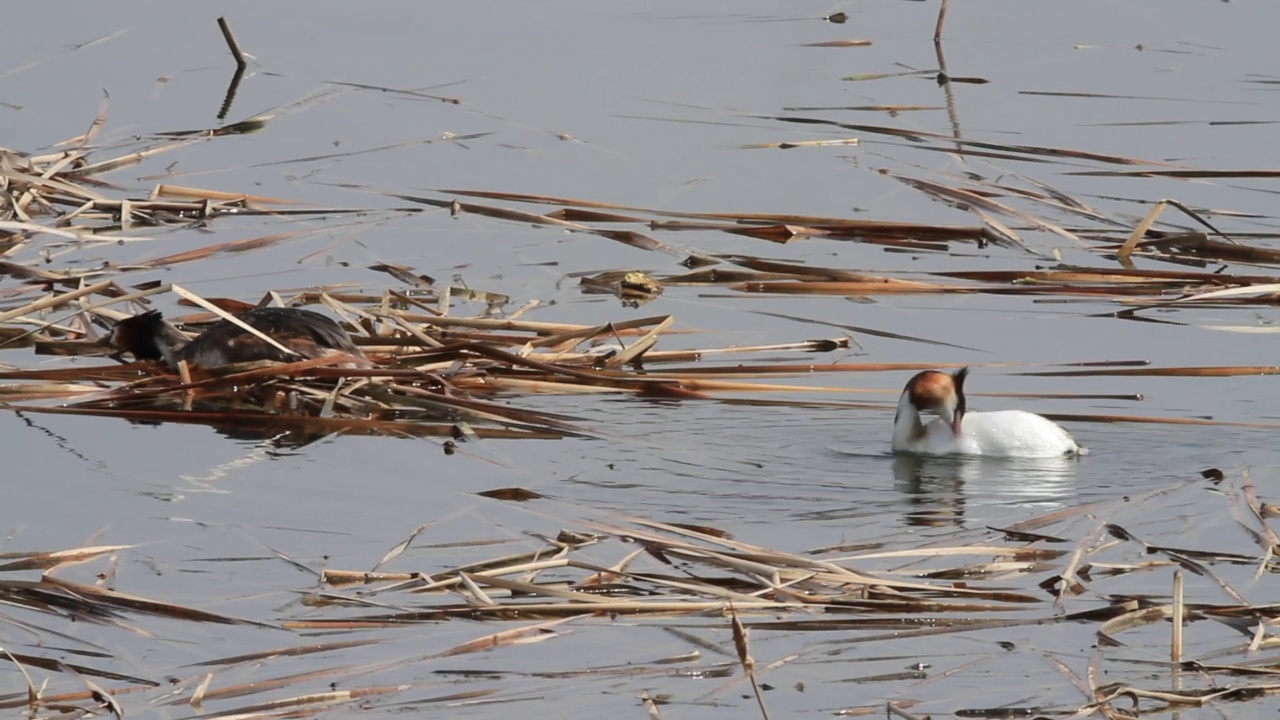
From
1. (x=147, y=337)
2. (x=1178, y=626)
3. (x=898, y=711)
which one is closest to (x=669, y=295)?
(x=147, y=337)

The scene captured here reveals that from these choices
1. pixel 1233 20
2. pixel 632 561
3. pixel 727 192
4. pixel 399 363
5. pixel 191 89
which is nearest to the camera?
pixel 632 561

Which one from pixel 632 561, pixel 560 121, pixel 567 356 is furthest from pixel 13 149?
pixel 632 561

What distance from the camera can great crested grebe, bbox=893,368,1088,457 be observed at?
5969mm

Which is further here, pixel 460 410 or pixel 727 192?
pixel 727 192

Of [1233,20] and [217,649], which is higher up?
[1233,20]

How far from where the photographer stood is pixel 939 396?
19.9ft

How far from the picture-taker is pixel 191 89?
1127 centimetres

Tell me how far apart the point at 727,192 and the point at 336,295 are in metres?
2.36

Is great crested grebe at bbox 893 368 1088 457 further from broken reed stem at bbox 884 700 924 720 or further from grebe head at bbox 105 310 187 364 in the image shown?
grebe head at bbox 105 310 187 364

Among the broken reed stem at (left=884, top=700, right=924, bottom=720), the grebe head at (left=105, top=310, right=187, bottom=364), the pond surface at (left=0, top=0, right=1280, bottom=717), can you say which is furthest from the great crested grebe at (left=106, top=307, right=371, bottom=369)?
the broken reed stem at (left=884, top=700, right=924, bottom=720)

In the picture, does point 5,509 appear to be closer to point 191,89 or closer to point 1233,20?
point 191,89

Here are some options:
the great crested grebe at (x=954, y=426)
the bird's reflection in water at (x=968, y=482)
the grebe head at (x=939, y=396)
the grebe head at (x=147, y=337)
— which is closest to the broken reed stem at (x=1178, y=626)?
the bird's reflection in water at (x=968, y=482)

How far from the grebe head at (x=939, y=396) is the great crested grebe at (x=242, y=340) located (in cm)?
173

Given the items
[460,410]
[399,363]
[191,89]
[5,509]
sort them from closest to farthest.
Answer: [5,509]
[460,410]
[399,363]
[191,89]
